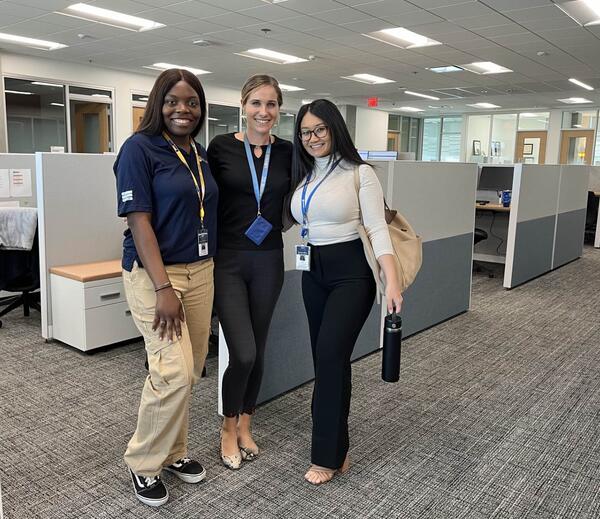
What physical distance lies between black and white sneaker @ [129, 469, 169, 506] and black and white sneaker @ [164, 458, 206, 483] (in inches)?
4.0

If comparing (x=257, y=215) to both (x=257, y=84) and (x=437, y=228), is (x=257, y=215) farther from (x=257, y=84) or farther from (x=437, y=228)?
(x=437, y=228)

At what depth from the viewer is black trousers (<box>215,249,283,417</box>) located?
6.01ft

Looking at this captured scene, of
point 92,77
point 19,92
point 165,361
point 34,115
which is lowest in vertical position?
point 165,361

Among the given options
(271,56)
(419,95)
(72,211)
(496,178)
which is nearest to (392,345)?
(72,211)

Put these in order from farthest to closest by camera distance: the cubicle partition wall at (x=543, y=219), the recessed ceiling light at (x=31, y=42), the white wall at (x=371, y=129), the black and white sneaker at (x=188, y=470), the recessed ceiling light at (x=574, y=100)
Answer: the white wall at (x=371, y=129) → the recessed ceiling light at (x=574, y=100) → the recessed ceiling light at (x=31, y=42) → the cubicle partition wall at (x=543, y=219) → the black and white sneaker at (x=188, y=470)

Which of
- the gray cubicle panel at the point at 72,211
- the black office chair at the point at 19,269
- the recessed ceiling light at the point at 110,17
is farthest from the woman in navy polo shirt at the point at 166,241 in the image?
the recessed ceiling light at the point at 110,17

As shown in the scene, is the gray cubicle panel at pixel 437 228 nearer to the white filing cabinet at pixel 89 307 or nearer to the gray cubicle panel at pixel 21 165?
the white filing cabinet at pixel 89 307

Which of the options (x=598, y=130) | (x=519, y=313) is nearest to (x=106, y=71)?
(x=519, y=313)

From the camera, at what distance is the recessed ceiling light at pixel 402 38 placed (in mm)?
6782

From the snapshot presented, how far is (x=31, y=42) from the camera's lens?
788 centimetres

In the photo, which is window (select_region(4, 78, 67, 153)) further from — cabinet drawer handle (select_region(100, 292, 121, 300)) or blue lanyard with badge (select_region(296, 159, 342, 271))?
blue lanyard with badge (select_region(296, 159, 342, 271))

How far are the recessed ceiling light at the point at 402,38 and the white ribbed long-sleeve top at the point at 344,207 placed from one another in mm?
5345

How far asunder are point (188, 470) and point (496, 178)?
16.9ft

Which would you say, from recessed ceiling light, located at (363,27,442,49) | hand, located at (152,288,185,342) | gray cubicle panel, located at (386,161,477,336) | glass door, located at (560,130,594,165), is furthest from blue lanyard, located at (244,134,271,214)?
glass door, located at (560,130,594,165)
